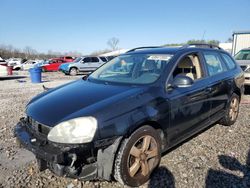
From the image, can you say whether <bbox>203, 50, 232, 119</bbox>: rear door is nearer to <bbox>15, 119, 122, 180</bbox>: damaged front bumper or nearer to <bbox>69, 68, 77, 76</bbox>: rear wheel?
<bbox>15, 119, 122, 180</bbox>: damaged front bumper

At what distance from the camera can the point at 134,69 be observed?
409 cm

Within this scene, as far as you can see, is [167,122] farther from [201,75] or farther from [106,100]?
[201,75]

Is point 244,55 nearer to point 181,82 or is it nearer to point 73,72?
point 181,82

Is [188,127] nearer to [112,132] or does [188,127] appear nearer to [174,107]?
[174,107]

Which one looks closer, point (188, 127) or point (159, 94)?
point (159, 94)

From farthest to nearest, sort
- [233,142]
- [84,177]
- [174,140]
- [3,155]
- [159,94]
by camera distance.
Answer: [233,142] → [3,155] → [174,140] → [159,94] → [84,177]

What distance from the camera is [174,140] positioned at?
3639mm

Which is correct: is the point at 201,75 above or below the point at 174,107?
above

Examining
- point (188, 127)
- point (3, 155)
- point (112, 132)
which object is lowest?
point (3, 155)

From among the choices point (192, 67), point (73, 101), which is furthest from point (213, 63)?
point (73, 101)

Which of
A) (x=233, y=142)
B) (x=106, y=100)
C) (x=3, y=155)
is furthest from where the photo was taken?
(x=233, y=142)

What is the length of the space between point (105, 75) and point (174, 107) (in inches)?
54.3

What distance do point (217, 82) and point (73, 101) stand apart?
2723 millimetres

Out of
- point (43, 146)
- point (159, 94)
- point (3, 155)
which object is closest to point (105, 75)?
point (159, 94)
